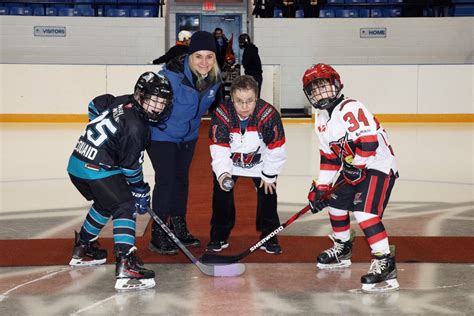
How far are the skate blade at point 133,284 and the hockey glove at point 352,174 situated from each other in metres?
1.02

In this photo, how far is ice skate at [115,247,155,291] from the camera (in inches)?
136

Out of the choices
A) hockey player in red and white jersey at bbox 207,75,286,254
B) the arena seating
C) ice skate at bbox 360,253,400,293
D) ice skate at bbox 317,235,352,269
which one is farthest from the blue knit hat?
the arena seating

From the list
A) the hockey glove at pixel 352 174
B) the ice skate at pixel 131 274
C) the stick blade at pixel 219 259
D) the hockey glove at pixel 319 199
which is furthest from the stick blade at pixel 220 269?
the hockey glove at pixel 352 174

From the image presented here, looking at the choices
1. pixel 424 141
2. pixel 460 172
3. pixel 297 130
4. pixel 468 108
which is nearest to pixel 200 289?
pixel 460 172

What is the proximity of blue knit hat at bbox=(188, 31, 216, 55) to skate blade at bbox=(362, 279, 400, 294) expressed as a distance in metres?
1.54

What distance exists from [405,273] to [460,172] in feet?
13.5

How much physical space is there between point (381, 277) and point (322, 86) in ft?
3.02

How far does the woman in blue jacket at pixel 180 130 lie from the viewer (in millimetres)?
4180

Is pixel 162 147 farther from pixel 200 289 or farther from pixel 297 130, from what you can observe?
pixel 297 130

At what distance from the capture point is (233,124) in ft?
13.6

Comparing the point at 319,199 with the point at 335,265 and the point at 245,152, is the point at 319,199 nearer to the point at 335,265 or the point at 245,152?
the point at 335,265

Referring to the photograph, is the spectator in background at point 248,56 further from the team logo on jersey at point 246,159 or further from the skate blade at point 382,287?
A: the skate blade at point 382,287

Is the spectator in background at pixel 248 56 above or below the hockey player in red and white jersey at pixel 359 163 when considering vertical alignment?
above

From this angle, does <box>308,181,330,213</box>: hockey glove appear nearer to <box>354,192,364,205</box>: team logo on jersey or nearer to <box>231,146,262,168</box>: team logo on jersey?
<box>354,192,364,205</box>: team logo on jersey
